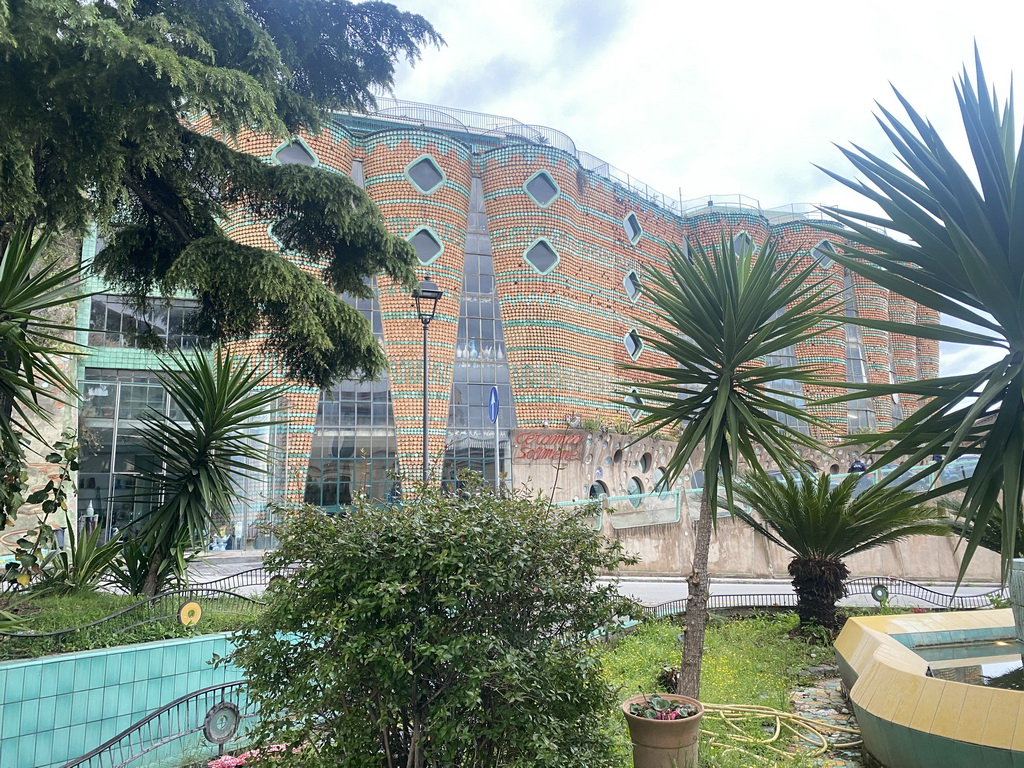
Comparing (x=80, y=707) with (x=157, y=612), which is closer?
(x=80, y=707)

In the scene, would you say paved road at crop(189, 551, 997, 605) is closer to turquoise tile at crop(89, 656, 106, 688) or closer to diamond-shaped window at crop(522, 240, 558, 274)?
turquoise tile at crop(89, 656, 106, 688)

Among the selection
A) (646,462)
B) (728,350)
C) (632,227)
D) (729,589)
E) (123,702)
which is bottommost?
(729,589)

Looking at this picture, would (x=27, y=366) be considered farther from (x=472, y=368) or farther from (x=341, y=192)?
(x=472, y=368)

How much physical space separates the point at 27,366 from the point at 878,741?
23.3 ft

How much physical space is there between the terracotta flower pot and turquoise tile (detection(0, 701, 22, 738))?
4.63 meters

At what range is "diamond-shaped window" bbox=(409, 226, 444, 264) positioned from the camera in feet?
Answer: 89.8

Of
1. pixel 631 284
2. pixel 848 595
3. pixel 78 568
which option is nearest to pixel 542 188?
Result: pixel 631 284

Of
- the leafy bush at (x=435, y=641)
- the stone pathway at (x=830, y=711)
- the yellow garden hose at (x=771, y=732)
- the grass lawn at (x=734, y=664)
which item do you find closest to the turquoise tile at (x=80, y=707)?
the leafy bush at (x=435, y=641)

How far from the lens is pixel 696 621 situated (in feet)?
19.4

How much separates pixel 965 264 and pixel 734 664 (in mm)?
6172

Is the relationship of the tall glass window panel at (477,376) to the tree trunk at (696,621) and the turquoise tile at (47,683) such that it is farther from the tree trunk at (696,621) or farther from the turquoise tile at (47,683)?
the turquoise tile at (47,683)

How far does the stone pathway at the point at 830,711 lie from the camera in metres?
5.58

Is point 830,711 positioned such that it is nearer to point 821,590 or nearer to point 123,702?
point 821,590

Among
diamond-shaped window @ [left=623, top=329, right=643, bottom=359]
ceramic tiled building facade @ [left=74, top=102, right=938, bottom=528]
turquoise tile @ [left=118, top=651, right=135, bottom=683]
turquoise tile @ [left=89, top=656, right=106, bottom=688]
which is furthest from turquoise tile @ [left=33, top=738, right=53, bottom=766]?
diamond-shaped window @ [left=623, top=329, right=643, bottom=359]
